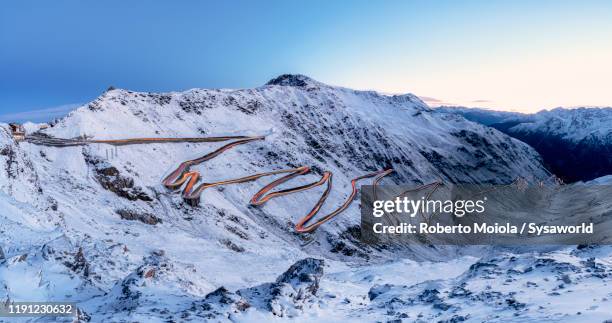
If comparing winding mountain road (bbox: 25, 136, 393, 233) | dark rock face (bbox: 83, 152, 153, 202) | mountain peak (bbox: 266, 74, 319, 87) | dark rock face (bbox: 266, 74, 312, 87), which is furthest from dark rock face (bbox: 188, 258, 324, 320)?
dark rock face (bbox: 266, 74, 312, 87)

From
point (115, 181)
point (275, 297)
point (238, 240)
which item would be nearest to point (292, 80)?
point (115, 181)

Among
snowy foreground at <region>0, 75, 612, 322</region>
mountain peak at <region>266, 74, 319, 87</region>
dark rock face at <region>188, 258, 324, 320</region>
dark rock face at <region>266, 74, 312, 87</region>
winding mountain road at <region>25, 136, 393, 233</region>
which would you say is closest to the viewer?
dark rock face at <region>188, 258, 324, 320</region>

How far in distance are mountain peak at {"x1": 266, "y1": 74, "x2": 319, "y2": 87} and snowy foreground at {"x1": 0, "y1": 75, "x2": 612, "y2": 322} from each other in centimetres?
1951

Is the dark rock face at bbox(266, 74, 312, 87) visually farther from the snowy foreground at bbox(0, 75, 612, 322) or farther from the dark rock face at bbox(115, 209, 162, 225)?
the dark rock face at bbox(115, 209, 162, 225)

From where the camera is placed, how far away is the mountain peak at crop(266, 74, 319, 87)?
465ft

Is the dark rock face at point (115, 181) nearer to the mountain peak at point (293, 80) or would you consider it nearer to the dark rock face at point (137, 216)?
the dark rock face at point (137, 216)

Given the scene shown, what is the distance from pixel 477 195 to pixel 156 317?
109396mm

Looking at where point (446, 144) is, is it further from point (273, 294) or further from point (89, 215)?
point (273, 294)

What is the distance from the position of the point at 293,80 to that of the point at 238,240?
10749 centimetres

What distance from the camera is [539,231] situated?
62562 millimetres

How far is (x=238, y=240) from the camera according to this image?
4562 centimetres

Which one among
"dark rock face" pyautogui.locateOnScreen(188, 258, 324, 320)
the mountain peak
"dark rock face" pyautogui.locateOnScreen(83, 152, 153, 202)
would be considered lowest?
"dark rock face" pyautogui.locateOnScreen(188, 258, 324, 320)

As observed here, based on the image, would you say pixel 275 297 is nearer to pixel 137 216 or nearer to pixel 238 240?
pixel 137 216

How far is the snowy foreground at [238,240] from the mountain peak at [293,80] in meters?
19.5
